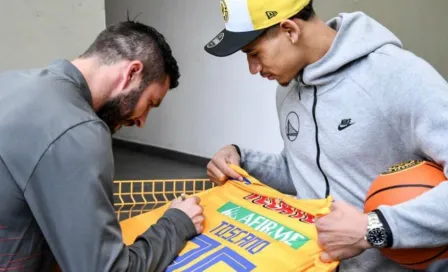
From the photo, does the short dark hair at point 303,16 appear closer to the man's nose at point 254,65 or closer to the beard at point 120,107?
the man's nose at point 254,65

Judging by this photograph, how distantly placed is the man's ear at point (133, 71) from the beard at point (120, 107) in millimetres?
25

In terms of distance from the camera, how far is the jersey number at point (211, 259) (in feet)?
3.07

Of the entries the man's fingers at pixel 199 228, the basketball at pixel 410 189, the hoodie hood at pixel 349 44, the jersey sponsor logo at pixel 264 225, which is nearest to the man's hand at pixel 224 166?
the jersey sponsor logo at pixel 264 225

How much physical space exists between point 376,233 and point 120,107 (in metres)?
0.61

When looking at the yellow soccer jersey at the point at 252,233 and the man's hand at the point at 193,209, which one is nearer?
the yellow soccer jersey at the point at 252,233

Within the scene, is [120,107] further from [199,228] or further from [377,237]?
[377,237]

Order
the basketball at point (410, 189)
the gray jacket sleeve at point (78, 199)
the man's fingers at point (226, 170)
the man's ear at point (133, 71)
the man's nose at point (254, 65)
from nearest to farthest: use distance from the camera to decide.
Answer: the gray jacket sleeve at point (78, 199) → the basketball at point (410, 189) → the man's ear at point (133, 71) → the man's nose at point (254, 65) → the man's fingers at point (226, 170)

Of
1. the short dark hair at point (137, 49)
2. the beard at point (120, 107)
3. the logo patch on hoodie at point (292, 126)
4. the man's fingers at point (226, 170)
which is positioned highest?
the short dark hair at point (137, 49)

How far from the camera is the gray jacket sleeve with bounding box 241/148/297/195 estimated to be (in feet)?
4.46

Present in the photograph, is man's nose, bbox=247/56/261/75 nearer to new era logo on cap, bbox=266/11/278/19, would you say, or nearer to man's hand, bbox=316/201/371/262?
new era logo on cap, bbox=266/11/278/19

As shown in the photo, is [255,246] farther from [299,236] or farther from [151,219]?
[151,219]

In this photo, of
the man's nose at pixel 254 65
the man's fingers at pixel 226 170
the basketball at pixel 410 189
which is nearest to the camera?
the basketball at pixel 410 189

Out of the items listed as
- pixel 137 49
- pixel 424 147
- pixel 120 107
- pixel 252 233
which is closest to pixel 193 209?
pixel 252 233

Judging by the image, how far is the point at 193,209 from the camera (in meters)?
1.09
